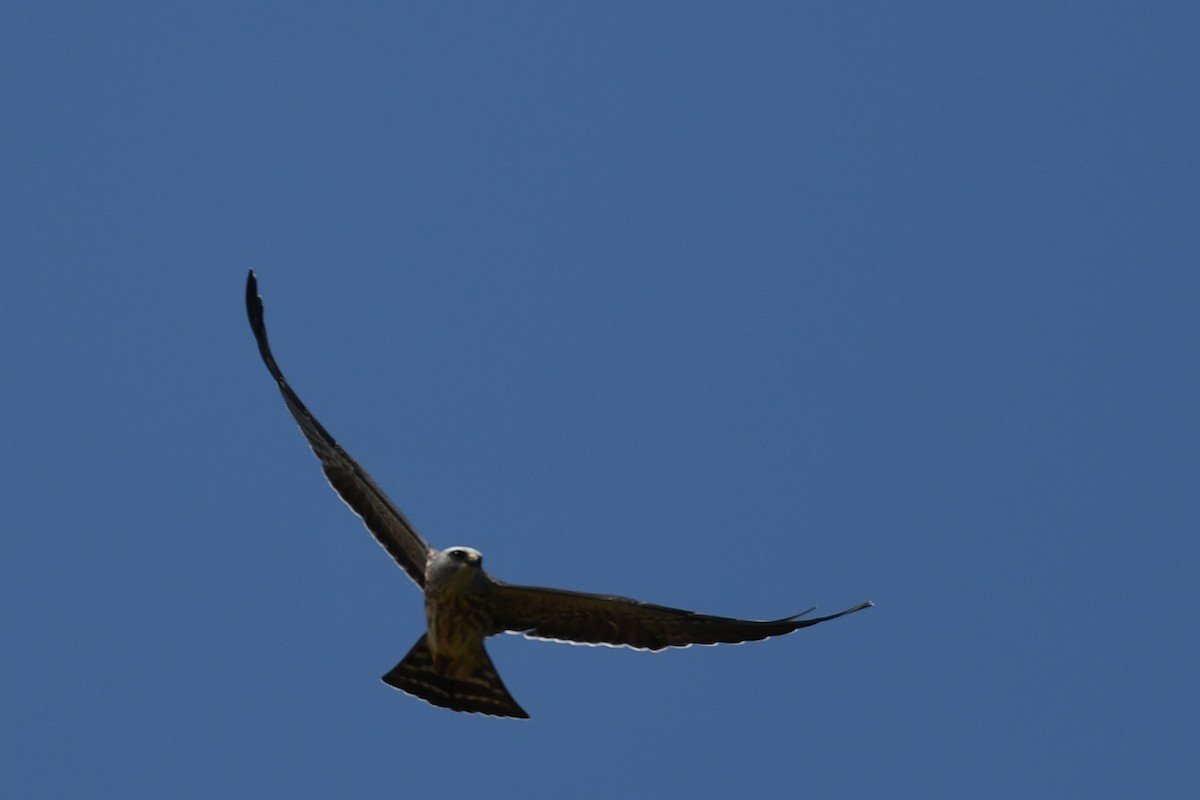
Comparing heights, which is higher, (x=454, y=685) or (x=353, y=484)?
(x=353, y=484)

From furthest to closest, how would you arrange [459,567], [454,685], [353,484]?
[353,484], [454,685], [459,567]

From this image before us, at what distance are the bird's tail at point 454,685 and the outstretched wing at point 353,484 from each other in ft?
2.23

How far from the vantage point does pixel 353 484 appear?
14.9 meters

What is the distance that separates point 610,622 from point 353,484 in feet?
8.62

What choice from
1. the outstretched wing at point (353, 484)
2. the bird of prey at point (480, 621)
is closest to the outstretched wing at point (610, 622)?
the bird of prey at point (480, 621)

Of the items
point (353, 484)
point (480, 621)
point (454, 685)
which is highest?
point (353, 484)

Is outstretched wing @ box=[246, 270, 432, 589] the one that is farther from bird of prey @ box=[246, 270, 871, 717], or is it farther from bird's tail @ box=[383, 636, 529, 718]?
bird's tail @ box=[383, 636, 529, 718]

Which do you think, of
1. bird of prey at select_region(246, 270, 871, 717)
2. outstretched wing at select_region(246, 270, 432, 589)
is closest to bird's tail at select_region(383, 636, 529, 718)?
bird of prey at select_region(246, 270, 871, 717)

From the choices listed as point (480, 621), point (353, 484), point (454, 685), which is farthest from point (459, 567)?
point (353, 484)

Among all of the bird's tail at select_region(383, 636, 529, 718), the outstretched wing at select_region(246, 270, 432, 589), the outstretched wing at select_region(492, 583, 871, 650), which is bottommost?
the bird's tail at select_region(383, 636, 529, 718)

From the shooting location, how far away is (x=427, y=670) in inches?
566

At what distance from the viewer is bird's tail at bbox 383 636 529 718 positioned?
1426 centimetres

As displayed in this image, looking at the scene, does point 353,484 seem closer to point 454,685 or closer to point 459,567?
point 459,567

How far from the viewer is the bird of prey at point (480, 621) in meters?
13.8
